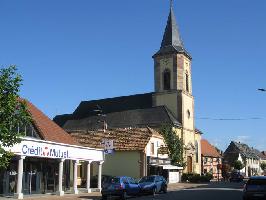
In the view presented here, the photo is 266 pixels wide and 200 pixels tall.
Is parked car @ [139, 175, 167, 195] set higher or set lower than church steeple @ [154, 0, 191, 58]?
lower

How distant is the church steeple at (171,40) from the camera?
7846 centimetres

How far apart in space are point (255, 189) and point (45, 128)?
18.5 metres

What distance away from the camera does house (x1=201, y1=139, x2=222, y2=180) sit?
90.2 meters

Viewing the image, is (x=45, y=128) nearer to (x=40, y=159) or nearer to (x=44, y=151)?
(x=40, y=159)

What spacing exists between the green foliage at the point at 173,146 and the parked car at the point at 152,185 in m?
24.3

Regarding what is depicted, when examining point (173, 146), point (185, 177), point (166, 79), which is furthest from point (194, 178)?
point (166, 79)

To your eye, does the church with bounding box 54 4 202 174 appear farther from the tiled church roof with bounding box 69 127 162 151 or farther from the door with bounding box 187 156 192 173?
the tiled church roof with bounding box 69 127 162 151

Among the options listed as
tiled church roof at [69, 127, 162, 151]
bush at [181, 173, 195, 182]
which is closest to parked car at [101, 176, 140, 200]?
tiled church roof at [69, 127, 162, 151]

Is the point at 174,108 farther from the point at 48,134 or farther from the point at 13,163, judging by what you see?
the point at 13,163

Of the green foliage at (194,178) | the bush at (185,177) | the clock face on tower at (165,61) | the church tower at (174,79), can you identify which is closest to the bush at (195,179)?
the green foliage at (194,178)

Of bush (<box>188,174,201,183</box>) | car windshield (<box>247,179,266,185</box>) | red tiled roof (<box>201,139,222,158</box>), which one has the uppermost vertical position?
red tiled roof (<box>201,139,222,158</box>)

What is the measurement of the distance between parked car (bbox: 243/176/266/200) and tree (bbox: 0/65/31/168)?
12.5 meters

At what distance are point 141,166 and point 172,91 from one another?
86.6 feet

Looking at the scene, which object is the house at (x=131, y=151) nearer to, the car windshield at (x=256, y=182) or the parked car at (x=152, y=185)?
the parked car at (x=152, y=185)
